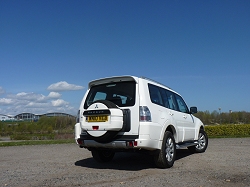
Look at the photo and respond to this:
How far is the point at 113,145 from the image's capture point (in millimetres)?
6152

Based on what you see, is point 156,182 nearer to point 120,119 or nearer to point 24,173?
point 120,119

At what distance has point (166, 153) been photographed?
21.7 ft

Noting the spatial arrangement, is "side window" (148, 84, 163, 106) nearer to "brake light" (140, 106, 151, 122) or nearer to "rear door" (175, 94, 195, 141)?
"brake light" (140, 106, 151, 122)

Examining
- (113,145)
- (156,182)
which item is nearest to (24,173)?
(113,145)

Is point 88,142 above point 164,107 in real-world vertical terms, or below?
below

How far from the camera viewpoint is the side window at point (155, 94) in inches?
260

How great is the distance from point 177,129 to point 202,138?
2.89 meters

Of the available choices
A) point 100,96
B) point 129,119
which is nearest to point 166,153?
point 129,119

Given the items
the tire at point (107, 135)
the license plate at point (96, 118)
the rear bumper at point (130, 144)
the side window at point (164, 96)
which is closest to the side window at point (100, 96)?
the tire at point (107, 135)

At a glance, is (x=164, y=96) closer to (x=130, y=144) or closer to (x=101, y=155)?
(x=130, y=144)

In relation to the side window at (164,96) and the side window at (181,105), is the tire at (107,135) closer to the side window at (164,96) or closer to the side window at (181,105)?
the side window at (164,96)

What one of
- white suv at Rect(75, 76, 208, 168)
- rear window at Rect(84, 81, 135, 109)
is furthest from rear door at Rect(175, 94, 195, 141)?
rear window at Rect(84, 81, 135, 109)

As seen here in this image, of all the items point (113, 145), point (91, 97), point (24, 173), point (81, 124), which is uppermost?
point (91, 97)

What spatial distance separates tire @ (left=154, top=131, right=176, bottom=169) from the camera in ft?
21.0
